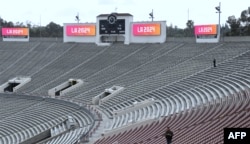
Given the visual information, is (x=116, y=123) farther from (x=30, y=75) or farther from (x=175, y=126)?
(x=30, y=75)

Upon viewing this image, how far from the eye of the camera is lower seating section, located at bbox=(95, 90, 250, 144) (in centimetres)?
1522

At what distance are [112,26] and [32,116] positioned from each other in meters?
20.0

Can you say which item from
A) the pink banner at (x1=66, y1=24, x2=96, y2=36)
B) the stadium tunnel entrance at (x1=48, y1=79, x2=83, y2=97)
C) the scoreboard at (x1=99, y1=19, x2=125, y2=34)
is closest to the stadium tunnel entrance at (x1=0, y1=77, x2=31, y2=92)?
the stadium tunnel entrance at (x1=48, y1=79, x2=83, y2=97)

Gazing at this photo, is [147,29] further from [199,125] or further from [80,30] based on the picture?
[199,125]

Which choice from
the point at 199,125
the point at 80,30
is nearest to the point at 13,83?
the point at 80,30

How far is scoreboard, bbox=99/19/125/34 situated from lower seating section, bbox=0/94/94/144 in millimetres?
14221

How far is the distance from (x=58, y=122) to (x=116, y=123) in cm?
626

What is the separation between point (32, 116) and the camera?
1300 inches

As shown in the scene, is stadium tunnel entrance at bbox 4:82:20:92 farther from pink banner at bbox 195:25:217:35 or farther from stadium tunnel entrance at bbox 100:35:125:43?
pink banner at bbox 195:25:217:35

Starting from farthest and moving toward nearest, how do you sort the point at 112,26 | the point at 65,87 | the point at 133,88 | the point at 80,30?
the point at 80,30 → the point at 112,26 → the point at 65,87 → the point at 133,88

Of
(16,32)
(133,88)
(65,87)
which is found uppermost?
(16,32)

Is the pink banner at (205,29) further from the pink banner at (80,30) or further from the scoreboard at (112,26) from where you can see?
the pink banner at (80,30)

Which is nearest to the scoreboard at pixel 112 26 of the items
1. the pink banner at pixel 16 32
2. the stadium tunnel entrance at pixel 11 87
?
the stadium tunnel entrance at pixel 11 87

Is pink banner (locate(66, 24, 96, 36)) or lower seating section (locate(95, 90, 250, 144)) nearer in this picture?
lower seating section (locate(95, 90, 250, 144))
